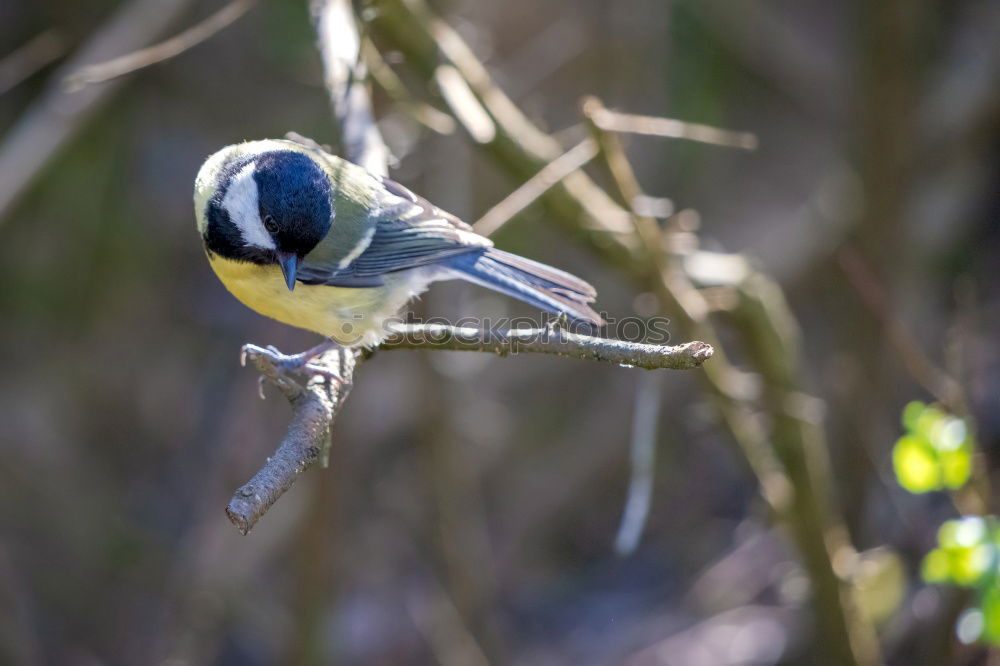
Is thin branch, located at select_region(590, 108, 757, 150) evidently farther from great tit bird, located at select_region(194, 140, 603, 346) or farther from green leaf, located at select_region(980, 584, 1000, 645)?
green leaf, located at select_region(980, 584, 1000, 645)

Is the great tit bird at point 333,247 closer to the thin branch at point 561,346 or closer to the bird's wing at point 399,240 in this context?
the bird's wing at point 399,240

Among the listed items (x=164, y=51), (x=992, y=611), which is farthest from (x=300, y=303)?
(x=992, y=611)

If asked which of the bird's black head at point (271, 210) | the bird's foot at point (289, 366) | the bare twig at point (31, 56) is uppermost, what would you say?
the bare twig at point (31, 56)

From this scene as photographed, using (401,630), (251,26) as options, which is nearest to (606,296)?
(401,630)

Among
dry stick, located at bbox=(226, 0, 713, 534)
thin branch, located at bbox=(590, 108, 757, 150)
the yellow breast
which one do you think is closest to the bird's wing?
the yellow breast

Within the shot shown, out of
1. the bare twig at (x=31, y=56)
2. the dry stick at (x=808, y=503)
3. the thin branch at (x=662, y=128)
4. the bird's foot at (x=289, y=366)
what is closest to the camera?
the bird's foot at (x=289, y=366)

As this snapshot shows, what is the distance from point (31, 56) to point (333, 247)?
214cm

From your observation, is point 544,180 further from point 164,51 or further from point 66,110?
point 66,110

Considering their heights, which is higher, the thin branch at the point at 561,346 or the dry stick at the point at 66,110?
the dry stick at the point at 66,110

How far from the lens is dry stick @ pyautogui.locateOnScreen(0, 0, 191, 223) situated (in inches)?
110

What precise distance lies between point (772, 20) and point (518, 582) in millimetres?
3091

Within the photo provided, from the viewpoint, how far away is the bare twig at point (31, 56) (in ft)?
12.4

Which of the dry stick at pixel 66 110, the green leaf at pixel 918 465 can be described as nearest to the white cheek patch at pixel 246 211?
the dry stick at pixel 66 110

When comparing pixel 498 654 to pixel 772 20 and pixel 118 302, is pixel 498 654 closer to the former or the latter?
pixel 118 302
